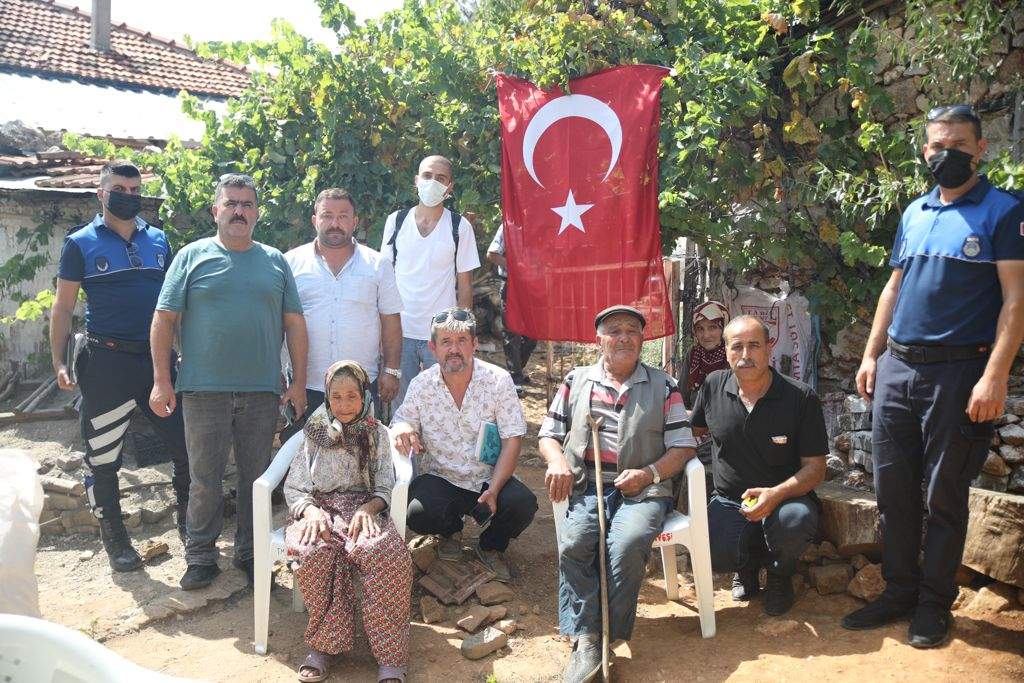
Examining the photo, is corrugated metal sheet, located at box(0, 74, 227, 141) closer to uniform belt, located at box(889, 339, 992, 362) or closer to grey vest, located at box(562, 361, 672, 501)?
grey vest, located at box(562, 361, 672, 501)

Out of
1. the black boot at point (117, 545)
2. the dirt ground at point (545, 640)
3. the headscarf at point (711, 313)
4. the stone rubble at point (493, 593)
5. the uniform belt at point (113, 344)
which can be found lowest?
the dirt ground at point (545, 640)

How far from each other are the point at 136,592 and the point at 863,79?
4.88m

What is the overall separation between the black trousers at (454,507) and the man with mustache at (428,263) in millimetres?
987

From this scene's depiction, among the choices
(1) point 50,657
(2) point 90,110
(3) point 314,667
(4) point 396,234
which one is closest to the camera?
(1) point 50,657

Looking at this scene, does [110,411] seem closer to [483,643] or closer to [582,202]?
[483,643]

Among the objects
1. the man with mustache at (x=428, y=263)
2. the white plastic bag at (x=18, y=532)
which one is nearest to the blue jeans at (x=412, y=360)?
the man with mustache at (x=428, y=263)

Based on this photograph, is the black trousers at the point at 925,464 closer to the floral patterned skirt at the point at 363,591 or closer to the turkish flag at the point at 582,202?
the floral patterned skirt at the point at 363,591

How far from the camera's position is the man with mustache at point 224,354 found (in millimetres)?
4199

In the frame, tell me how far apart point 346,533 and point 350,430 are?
47 cm

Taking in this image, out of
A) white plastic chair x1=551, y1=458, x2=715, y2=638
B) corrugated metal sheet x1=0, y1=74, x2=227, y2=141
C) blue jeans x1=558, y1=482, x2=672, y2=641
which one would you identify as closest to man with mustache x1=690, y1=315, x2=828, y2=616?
white plastic chair x1=551, y1=458, x2=715, y2=638

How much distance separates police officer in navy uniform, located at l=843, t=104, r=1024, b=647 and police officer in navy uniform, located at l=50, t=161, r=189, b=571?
357cm

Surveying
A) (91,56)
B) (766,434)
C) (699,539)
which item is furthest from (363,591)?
(91,56)

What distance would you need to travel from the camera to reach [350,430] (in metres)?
3.87

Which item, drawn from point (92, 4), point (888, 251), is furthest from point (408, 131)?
point (92, 4)
